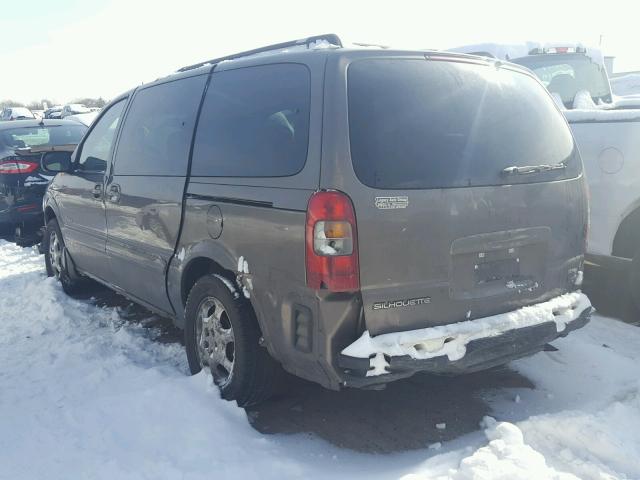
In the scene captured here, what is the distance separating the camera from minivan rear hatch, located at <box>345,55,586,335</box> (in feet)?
9.19

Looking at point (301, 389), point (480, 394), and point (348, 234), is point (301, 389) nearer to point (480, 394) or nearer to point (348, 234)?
point (480, 394)

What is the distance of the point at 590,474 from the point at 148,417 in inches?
87.1

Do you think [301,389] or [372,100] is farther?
[301,389]

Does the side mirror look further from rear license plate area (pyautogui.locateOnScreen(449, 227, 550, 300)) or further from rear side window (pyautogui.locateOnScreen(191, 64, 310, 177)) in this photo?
rear license plate area (pyautogui.locateOnScreen(449, 227, 550, 300))

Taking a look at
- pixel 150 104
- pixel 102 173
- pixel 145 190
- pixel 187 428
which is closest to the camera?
pixel 187 428

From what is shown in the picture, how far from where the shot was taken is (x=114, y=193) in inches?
183

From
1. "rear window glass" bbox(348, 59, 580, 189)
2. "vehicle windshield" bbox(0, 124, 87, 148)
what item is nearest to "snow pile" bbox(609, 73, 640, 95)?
"vehicle windshield" bbox(0, 124, 87, 148)

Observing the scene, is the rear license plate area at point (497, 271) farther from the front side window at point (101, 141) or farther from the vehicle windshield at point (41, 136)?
the vehicle windshield at point (41, 136)

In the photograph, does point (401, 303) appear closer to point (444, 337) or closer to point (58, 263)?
point (444, 337)

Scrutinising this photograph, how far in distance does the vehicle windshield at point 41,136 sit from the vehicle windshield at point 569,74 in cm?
625

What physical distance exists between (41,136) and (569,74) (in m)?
7.32

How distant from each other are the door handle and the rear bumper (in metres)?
2.56

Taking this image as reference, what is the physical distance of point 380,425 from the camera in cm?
342

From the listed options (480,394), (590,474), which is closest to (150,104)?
(480,394)
